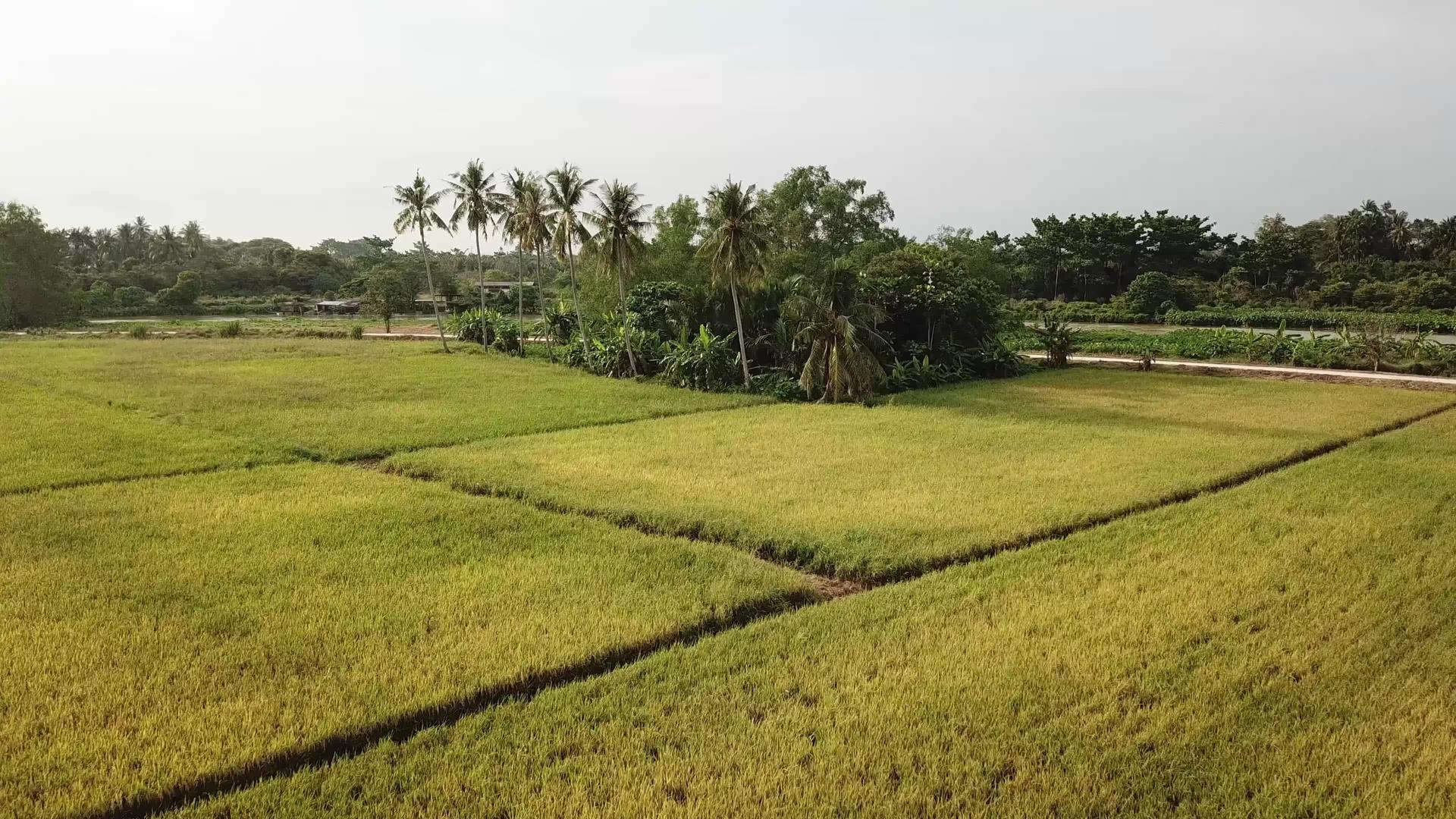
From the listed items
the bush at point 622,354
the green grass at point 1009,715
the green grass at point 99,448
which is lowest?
the green grass at point 1009,715

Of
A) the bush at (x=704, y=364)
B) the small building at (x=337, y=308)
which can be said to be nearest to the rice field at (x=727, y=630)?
the bush at (x=704, y=364)

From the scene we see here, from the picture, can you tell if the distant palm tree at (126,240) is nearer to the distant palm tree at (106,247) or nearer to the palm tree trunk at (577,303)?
Result: the distant palm tree at (106,247)

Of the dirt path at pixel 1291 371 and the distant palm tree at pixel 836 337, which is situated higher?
the distant palm tree at pixel 836 337

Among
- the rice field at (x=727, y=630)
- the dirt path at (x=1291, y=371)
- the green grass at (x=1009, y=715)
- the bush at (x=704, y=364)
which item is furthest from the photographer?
the bush at (x=704, y=364)

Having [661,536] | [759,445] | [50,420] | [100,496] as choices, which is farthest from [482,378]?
[661,536]

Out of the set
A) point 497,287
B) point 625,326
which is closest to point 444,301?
point 497,287

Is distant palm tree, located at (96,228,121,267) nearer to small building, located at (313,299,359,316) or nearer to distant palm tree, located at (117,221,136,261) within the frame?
distant palm tree, located at (117,221,136,261)

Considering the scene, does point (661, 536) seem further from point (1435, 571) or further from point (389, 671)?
point (1435, 571)

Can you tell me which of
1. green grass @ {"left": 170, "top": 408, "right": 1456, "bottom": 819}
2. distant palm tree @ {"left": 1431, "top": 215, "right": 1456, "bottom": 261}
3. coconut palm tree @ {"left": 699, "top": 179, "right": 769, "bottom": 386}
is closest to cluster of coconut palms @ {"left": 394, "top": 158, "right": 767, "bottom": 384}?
coconut palm tree @ {"left": 699, "top": 179, "right": 769, "bottom": 386}
